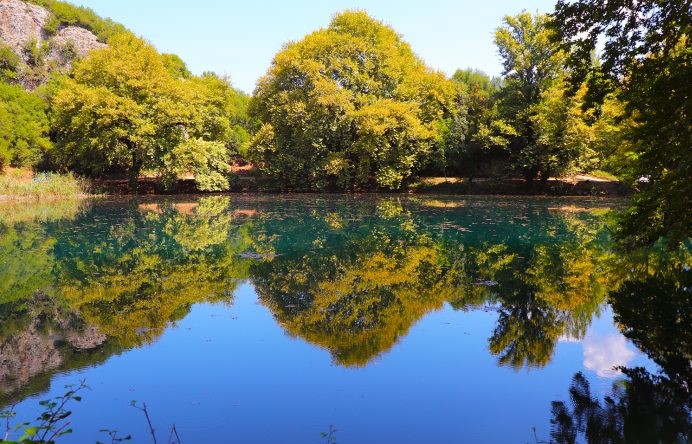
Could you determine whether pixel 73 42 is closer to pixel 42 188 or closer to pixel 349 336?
pixel 42 188

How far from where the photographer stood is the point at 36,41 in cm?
6225

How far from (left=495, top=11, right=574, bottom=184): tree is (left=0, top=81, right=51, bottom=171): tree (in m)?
39.5

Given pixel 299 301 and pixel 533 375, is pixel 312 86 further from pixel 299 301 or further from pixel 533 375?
pixel 533 375

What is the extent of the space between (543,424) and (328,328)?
170 inches

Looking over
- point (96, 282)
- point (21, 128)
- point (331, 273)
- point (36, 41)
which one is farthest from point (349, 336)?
point (36, 41)

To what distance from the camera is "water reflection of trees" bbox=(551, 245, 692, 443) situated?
17.4 ft

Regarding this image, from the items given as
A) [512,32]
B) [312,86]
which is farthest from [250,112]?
[512,32]

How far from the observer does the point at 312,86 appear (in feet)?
131

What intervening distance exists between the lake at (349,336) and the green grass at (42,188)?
1875 centimetres

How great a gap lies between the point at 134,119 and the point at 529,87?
2960 cm

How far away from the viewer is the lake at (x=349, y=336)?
585 cm

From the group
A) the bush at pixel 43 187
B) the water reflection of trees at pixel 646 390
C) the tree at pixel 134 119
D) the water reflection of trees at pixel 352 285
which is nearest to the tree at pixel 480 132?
the tree at pixel 134 119

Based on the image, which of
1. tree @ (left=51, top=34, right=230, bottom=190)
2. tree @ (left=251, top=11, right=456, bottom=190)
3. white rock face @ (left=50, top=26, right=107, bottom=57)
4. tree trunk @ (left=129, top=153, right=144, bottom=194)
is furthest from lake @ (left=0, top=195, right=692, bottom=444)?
white rock face @ (left=50, top=26, right=107, bottom=57)

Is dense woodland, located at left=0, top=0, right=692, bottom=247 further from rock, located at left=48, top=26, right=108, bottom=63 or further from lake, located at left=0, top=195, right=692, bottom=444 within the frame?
rock, located at left=48, top=26, right=108, bottom=63
